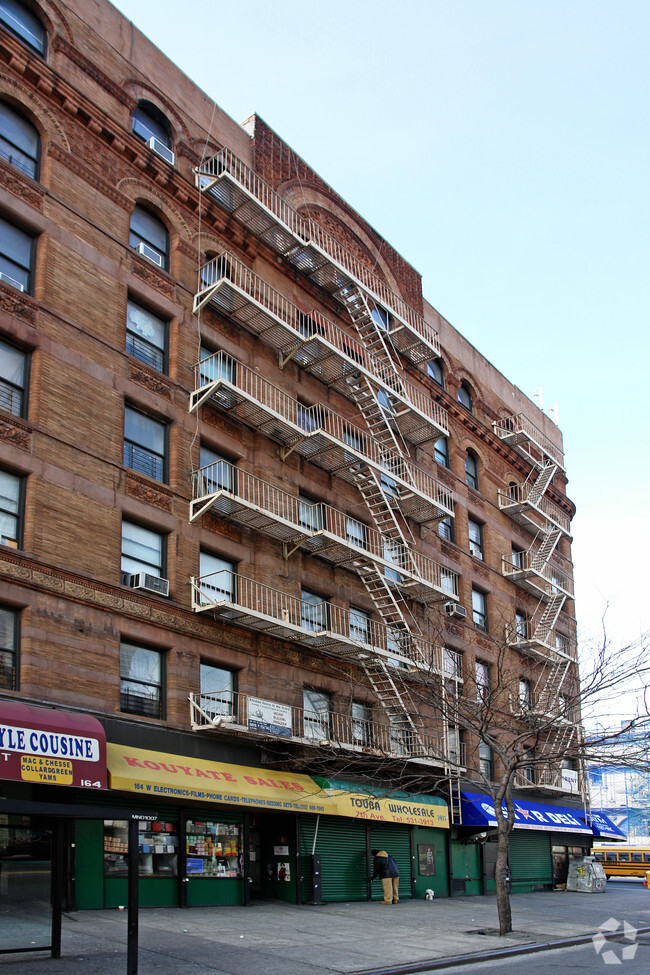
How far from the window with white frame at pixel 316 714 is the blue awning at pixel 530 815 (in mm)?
7054

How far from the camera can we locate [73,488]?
773 inches

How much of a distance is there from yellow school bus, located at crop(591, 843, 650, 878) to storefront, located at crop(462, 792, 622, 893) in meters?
8.99

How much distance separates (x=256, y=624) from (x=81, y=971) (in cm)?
1175

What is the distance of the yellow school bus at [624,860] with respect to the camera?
46.5 m

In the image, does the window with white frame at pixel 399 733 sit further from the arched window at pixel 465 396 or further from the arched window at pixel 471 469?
the arched window at pixel 465 396

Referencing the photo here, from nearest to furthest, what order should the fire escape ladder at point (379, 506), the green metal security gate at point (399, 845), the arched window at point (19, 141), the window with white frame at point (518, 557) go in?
1. the arched window at point (19, 141)
2. the green metal security gate at point (399, 845)
3. the fire escape ladder at point (379, 506)
4. the window with white frame at point (518, 557)

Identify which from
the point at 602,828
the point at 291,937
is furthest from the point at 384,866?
the point at 602,828

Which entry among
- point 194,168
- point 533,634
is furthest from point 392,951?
point 533,634

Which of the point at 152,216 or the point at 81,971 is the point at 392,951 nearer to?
the point at 81,971

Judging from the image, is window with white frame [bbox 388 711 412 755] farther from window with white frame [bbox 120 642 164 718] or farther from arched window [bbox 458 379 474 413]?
arched window [bbox 458 379 474 413]

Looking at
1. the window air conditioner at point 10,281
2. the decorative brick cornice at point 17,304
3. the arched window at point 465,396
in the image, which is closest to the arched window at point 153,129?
the window air conditioner at point 10,281

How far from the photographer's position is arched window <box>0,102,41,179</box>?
20859mm

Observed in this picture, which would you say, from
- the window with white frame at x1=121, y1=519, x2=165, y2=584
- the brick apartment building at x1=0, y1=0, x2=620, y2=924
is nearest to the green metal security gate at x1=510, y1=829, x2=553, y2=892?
the brick apartment building at x1=0, y1=0, x2=620, y2=924

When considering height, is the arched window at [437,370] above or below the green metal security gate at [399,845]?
above
